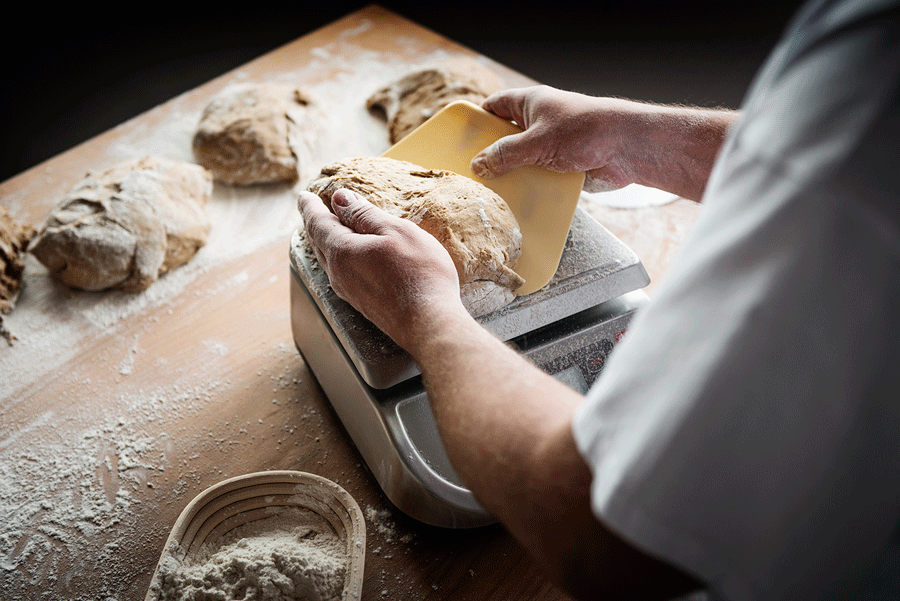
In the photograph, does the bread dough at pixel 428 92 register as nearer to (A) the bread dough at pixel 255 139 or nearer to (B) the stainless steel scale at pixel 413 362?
(A) the bread dough at pixel 255 139

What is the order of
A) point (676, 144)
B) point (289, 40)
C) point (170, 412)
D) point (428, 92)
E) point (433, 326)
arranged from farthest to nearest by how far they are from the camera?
1. point (289, 40)
2. point (428, 92)
3. point (170, 412)
4. point (676, 144)
5. point (433, 326)

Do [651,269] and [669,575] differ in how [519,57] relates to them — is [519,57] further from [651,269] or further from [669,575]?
[669,575]

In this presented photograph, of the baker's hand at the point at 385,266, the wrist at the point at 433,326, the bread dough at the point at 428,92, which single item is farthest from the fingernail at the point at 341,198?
the bread dough at the point at 428,92

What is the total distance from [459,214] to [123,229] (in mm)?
974

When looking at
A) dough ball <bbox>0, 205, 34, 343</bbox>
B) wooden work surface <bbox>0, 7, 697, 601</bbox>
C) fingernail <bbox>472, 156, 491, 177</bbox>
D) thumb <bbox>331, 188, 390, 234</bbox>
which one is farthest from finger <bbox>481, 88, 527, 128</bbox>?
dough ball <bbox>0, 205, 34, 343</bbox>

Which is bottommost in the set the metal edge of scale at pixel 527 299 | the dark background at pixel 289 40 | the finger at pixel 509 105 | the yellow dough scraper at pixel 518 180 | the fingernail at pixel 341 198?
the dark background at pixel 289 40

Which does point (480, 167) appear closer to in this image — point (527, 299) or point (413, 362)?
point (527, 299)

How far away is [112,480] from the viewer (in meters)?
1.11

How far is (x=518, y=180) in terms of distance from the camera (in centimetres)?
116

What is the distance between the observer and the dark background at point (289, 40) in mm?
3383

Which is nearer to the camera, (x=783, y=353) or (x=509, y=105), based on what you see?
(x=783, y=353)

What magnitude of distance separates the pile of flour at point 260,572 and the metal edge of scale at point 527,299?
0.26 meters

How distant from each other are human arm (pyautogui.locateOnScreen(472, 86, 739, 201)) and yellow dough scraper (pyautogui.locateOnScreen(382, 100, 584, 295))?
0.03 meters

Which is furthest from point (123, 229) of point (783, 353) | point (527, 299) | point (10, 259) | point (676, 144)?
point (783, 353)
